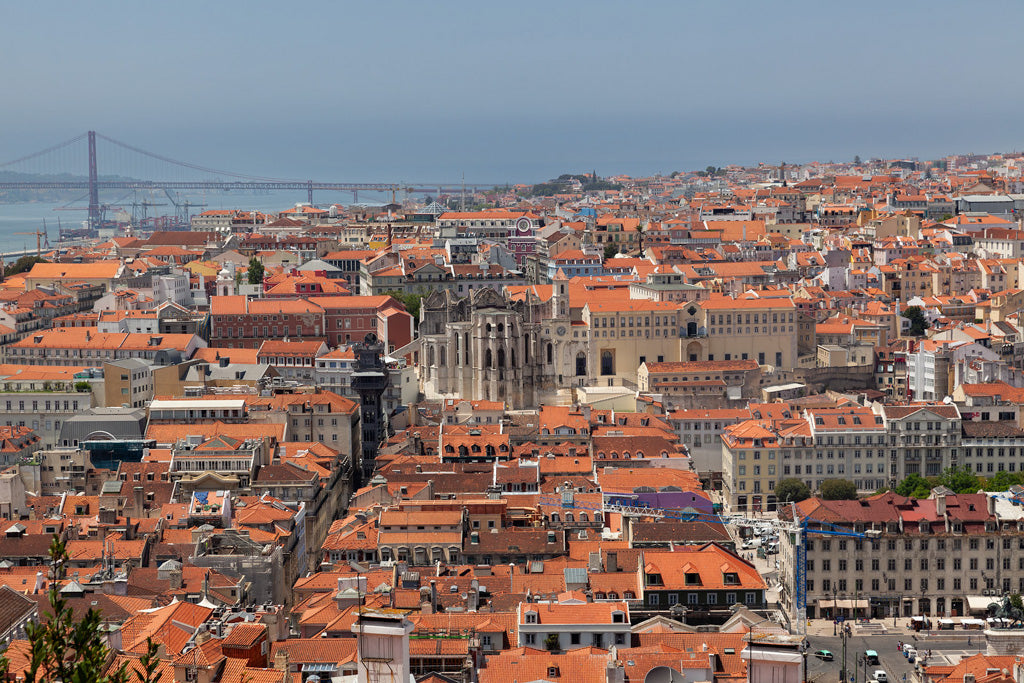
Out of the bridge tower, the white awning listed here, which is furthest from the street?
the bridge tower

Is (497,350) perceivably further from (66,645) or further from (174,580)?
(66,645)

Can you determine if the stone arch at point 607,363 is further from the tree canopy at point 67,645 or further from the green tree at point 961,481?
the tree canopy at point 67,645

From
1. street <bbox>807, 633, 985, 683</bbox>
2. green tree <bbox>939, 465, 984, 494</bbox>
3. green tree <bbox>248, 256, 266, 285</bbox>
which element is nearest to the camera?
street <bbox>807, 633, 985, 683</bbox>

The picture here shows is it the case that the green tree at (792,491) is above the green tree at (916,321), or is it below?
below

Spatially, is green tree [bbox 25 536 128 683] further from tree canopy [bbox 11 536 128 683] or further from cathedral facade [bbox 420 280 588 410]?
cathedral facade [bbox 420 280 588 410]

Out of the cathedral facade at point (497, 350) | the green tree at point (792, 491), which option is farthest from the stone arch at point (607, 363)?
the green tree at point (792, 491)

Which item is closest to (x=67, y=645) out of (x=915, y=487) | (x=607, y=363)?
(x=915, y=487)
